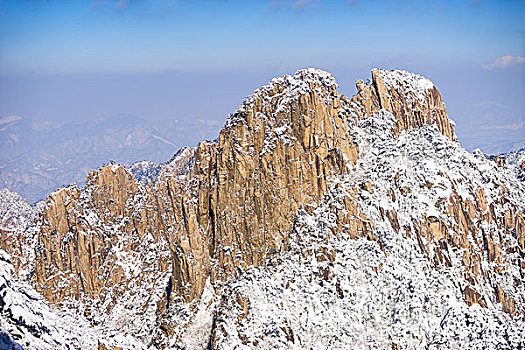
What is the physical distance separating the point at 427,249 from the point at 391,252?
7504mm

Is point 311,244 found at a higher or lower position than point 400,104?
lower

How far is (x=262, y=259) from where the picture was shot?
295 feet

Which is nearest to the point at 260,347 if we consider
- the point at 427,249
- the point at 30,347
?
the point at 427,249

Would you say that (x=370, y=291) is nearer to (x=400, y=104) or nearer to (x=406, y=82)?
(x=400, y=104)

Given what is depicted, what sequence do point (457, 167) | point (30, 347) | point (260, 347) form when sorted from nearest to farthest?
point (30, 347) → point (260, 347) → point (457, 167)

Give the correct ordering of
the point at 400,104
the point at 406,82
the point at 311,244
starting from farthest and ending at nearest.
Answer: the point at 406,82 → the point at 400,104 → the point at 311,244

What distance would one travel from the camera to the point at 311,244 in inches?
3460

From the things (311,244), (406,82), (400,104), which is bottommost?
(311,244)

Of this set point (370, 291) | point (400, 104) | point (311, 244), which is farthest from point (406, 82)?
point (370, 291)

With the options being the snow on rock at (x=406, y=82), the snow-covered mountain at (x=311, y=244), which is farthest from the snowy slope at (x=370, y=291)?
the snow on rock at (x=406, y=82)

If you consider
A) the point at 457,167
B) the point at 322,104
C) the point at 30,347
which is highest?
the point at 322,104

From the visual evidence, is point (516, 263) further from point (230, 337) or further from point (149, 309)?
point (149, 309)

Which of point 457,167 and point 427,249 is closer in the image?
point 427,249

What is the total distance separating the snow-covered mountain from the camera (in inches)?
3167
